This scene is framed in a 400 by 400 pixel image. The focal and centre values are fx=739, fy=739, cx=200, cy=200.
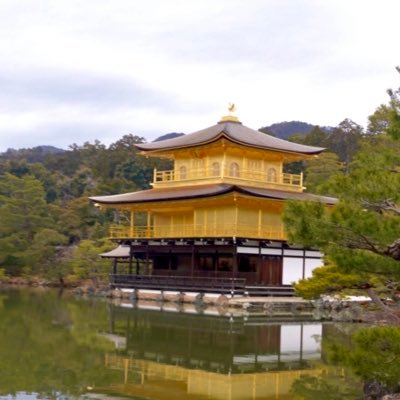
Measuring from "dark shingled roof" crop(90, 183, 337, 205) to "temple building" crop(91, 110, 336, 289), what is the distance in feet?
0.15

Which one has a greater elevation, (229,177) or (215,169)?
(215,169)

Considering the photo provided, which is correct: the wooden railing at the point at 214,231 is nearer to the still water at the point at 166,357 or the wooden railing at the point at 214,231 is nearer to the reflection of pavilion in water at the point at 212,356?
the still water at the point at 166,357

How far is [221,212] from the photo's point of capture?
98.9 ft

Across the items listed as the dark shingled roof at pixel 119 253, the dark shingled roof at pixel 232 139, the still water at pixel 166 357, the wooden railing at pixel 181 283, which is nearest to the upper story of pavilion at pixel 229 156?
the dark shingled roof at pixel 232 139

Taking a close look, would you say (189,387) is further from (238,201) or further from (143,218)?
(143,218)

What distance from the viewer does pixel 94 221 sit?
46.8 m

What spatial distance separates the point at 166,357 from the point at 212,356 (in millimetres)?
932

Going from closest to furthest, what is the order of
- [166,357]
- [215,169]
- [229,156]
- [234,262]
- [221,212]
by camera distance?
1. [166,357]
2. [234,262]
3. [221,212]
4. [229,156]
5. [215,169]

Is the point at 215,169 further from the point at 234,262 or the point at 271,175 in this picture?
the point at 234,262

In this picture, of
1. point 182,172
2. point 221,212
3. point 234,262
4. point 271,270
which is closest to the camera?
point 234,262

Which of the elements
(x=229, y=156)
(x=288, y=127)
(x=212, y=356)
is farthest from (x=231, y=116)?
(x=288, y=127)

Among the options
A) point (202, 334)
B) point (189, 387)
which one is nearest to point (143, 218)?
point (202, 334)

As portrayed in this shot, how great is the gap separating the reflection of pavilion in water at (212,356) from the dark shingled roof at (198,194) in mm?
7036

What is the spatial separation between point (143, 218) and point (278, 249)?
55.3ft
